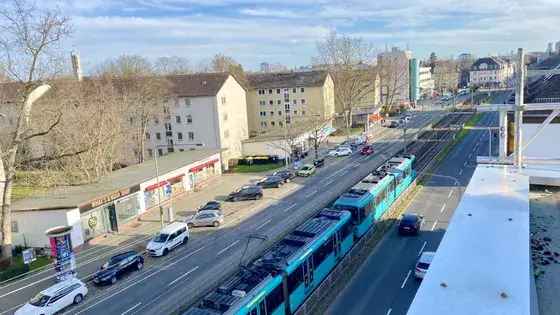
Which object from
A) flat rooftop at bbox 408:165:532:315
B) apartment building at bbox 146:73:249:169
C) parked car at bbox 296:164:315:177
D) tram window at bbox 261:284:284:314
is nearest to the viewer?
flat rooftop at bbox 408:165:532:315

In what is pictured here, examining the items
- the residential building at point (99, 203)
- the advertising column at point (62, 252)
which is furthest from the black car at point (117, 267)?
the residential building at point (99, 203)

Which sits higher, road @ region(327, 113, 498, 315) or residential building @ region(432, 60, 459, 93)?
residential building @ region(432, 60, 459, 93)

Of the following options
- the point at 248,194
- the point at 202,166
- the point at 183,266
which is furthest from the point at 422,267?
the point at 202,166

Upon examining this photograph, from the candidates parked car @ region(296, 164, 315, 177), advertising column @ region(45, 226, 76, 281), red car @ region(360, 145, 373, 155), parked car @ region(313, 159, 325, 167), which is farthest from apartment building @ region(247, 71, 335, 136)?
advertising column @ region(45, 226, 76, 281)

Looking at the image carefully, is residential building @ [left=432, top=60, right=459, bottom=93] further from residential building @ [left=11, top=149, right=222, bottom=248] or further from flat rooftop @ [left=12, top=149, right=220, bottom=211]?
residential building @ [left=11, top=149, right=222, bottom=248]

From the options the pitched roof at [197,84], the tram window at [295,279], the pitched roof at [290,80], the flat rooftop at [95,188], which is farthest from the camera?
the pitched roof at [290,80]

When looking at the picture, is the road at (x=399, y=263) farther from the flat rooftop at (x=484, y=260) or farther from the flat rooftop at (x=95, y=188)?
the flat rooftop at (x=95, y=188)
